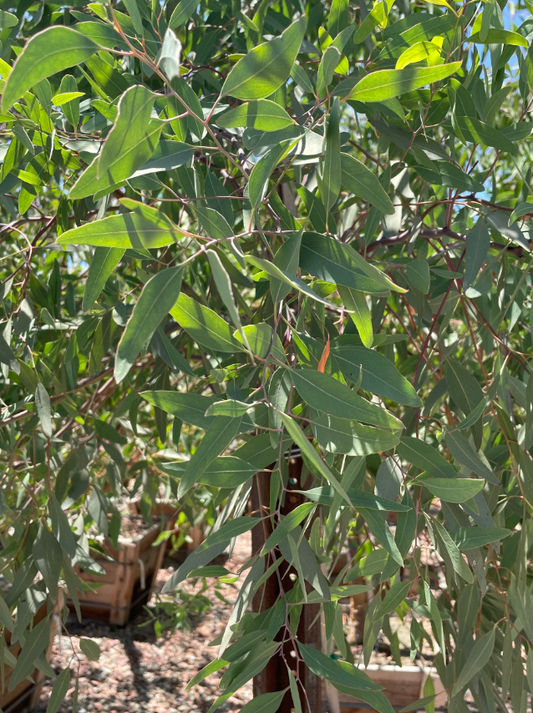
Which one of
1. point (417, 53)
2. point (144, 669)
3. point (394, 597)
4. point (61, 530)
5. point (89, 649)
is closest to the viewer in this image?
point (417, 53)

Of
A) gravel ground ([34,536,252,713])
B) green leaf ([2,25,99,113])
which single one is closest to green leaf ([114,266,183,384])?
green leaf ([2,25,99,113])

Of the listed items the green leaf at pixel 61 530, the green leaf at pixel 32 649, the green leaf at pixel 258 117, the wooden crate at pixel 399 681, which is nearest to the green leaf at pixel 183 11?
the green leaf at pixel 258 117

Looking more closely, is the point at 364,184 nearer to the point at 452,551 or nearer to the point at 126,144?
the point at 126,144

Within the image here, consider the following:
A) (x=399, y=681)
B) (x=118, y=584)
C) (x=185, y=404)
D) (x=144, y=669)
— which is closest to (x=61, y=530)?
(x=185, y=404)

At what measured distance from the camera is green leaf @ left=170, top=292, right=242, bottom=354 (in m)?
0.39

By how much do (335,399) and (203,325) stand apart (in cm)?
10

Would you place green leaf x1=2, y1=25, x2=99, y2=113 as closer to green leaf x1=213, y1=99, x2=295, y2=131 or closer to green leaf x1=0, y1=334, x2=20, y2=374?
green leaf x1=213, y1=99, x2=295, y2=131

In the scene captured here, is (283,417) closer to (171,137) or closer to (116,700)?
(171,137)

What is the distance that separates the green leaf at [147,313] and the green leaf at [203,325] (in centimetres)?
5

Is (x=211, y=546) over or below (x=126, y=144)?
below

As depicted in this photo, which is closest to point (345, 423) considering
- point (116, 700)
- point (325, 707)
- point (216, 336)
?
point (216, 336)

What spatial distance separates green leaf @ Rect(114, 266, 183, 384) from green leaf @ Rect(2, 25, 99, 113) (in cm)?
11

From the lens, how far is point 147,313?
0.32 meters

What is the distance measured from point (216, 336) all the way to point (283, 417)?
107mm
